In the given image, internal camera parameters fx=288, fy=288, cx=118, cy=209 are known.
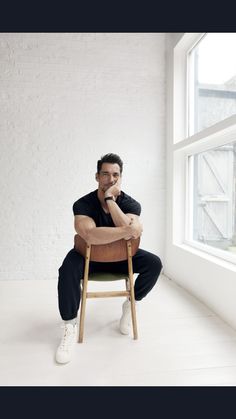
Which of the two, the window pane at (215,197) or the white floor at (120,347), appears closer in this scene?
the white floor at (120,347)

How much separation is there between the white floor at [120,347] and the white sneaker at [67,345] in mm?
41

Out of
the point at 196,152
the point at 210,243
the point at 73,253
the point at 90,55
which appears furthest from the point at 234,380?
the point at 90,55

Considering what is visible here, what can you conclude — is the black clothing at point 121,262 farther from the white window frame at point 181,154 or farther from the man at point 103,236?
the white window frame at point 181,154

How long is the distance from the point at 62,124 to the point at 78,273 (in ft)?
6.33

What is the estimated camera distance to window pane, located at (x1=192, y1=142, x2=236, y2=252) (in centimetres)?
231

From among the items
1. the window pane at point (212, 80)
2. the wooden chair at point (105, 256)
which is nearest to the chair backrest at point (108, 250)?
the wooden chair at point (105, 256)

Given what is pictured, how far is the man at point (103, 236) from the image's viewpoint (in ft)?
5.44

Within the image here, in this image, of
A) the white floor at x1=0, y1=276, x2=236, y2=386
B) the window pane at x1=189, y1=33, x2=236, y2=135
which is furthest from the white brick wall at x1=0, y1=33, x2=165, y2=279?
the white floor at x1=0, y1=276, x2=236, y2=386

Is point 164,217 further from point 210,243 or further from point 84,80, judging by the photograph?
point 84,80

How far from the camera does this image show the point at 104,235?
5.40ft

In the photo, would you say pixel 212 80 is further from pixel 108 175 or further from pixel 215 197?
pixel 108 175

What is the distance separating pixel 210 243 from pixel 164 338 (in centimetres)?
115

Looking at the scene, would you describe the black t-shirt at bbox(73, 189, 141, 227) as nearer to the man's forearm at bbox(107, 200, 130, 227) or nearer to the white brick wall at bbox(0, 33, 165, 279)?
the man's forearm at bbox(107, 200, 130, 227)

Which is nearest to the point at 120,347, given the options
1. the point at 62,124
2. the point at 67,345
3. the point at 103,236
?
the point at 67,345
